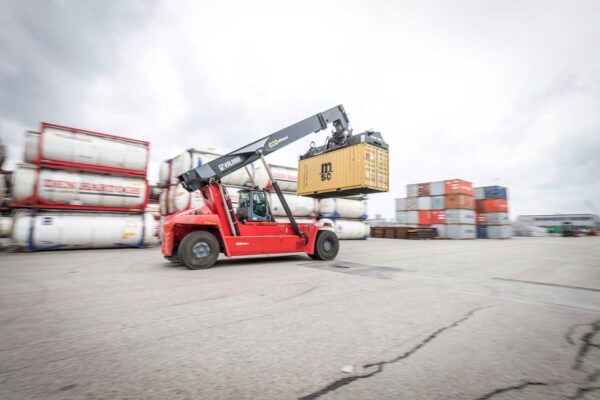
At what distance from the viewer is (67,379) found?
176 cm

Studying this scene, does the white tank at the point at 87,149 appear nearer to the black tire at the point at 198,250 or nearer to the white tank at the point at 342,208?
Answer: the black tire at the point at 198,250

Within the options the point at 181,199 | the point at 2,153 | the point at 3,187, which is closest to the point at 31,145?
the point at 2,153

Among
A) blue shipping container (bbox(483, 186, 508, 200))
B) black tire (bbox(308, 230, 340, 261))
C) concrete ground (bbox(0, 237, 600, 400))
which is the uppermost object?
blue shipping container (bbox(483, 186, 508, 200))

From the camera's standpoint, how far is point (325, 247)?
337 inches

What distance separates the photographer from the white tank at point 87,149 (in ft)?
32.1

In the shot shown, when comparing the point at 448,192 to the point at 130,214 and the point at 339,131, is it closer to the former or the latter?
the point at 339,131

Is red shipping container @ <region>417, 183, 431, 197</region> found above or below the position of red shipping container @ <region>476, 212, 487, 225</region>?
above

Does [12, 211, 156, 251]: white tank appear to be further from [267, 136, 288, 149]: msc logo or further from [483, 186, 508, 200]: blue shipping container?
[483, 186, 508, 200]: blue shipping container

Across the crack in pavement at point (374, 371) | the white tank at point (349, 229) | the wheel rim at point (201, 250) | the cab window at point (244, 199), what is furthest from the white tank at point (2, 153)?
the white tank at point (349, 229)

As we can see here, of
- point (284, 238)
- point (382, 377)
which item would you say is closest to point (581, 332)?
point (382, 377)

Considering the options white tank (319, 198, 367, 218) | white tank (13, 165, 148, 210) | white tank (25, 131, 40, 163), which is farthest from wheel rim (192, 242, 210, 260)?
white tank (319, 198, 367, 218)

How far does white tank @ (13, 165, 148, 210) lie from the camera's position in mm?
9656

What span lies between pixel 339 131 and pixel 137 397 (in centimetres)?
1013

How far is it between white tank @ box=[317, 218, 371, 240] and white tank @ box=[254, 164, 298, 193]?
12.4 ft
